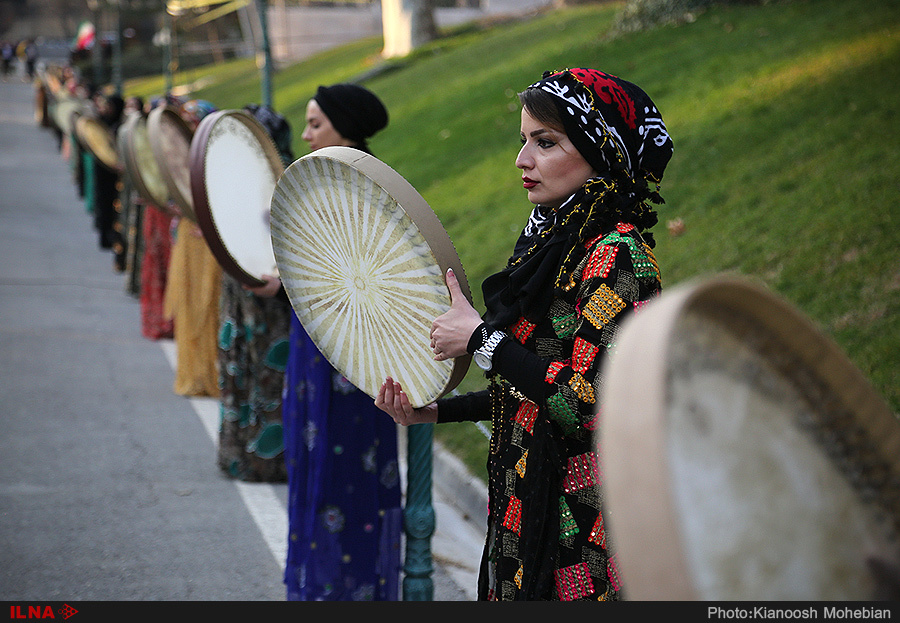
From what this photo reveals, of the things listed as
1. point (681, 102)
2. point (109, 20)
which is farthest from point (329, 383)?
point (109, 20)

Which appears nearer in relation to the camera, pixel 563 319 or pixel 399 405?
pixel 563 319

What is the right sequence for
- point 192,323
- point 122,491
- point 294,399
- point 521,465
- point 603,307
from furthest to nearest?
point 192,323 < point 122,491 < point 294,399 < point 521,465 < point 603,307

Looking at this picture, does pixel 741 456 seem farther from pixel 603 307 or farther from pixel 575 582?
pixel 575 582

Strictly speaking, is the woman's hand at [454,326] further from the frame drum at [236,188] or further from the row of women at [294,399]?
the frame drum at [236,188]

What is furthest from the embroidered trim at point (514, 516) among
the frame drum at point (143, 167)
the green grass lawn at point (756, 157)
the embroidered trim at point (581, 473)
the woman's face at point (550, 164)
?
the frame drum at point (143, 167)

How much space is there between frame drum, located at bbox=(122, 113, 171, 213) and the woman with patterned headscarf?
5.90 metres

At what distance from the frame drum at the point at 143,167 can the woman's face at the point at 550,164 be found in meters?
5.85

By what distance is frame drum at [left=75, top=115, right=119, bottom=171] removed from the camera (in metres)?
11.6

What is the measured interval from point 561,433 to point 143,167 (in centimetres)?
653

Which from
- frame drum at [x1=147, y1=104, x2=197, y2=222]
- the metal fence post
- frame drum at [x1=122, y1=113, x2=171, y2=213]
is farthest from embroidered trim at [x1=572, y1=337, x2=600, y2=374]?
frame drum at [x1=122, y1=113, x2=171, y2=213]

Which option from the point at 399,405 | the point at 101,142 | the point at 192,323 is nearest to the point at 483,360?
the point at 399,405

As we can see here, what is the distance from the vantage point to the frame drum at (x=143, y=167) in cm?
748

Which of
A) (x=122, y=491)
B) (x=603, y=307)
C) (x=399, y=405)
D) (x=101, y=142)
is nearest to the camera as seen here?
(x=603, y=307)

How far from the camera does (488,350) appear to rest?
193 cm
